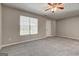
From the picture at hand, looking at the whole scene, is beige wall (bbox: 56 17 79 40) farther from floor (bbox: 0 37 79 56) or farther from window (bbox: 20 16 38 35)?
floor (bbox: 0 37 79 56)

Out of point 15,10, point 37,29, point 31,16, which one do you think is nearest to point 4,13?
point 15,10

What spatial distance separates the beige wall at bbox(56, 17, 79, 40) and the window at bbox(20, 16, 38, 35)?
360 centimetres

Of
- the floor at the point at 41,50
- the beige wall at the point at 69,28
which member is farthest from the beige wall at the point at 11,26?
the beige wall at the point at 69,28

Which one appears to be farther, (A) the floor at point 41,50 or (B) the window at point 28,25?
(B) the window at point 28,25

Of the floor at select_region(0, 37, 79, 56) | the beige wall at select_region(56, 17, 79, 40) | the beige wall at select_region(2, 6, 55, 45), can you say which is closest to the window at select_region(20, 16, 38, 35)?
the beige wall at select_region(2, 6, 55, 45)

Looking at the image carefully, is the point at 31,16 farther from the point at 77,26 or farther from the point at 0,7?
the point at 77,26

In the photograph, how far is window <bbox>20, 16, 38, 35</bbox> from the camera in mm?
6123

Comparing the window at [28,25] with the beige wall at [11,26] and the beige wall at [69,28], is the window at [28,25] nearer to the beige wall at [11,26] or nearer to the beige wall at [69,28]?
the beige wall at [11,26]

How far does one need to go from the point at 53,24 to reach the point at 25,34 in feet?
18.3

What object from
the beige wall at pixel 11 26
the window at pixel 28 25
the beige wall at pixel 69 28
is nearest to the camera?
the beige wall at pixel 11 26

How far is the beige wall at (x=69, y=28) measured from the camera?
329 inches

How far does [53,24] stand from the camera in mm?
11164

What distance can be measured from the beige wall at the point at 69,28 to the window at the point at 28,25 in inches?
142

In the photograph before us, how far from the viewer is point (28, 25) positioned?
6660mm
